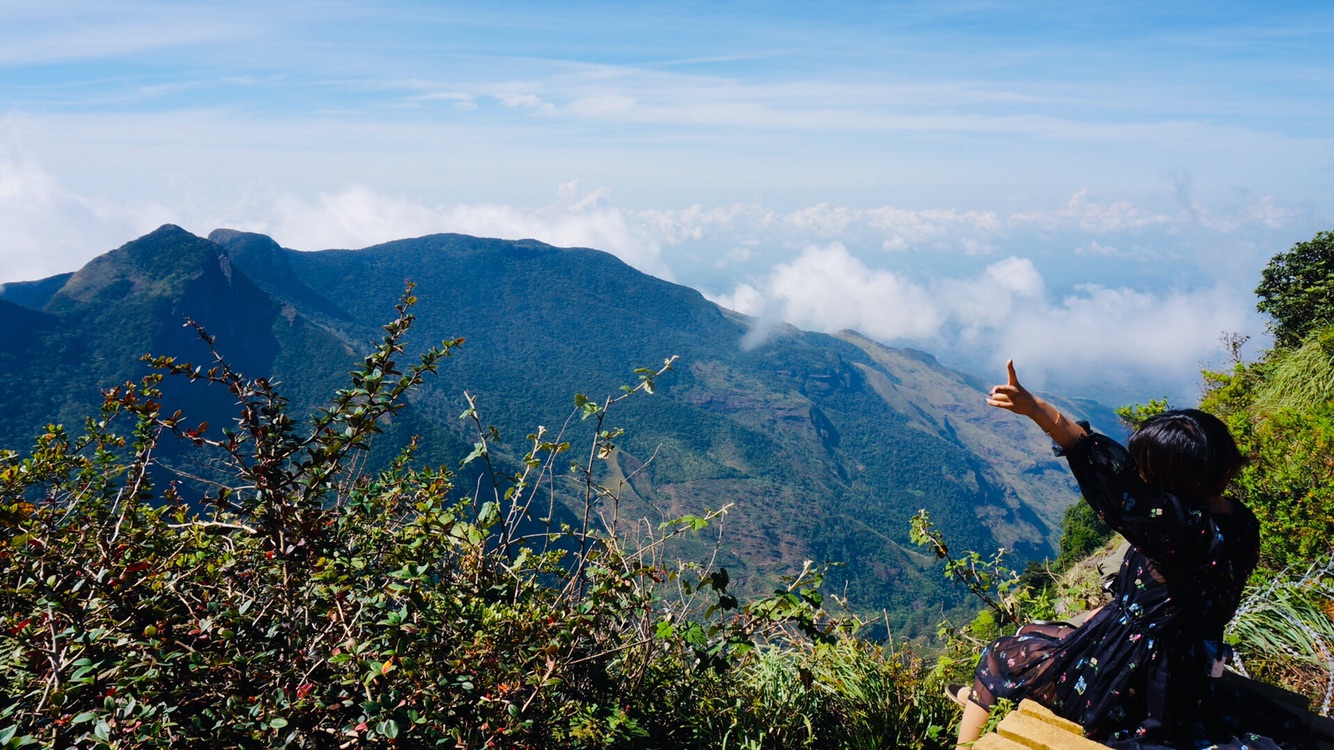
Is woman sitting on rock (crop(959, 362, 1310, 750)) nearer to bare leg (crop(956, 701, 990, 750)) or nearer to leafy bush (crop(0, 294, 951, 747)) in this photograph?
bare leg (crop(956, 701, 990, 750))

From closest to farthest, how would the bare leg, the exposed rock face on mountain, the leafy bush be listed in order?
the leafy bush < the bare leg < the exposed rock face on mountain

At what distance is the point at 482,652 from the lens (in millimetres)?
2820

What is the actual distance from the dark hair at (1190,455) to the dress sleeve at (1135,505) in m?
0.08

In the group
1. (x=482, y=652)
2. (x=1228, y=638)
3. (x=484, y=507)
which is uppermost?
(x=484, y=507)

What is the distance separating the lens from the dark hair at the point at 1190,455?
2.66m

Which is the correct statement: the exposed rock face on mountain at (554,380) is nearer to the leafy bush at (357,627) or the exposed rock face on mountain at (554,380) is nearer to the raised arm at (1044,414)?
the leafy bush at (357,627)

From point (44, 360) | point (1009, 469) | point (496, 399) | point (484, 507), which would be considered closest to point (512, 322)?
point (496, 399)

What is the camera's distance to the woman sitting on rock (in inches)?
104

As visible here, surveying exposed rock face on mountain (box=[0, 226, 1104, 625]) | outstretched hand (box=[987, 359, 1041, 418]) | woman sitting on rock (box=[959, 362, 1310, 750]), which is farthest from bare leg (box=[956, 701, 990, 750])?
exposed rock face on mountain (box=[0, 226, 1104, 625])

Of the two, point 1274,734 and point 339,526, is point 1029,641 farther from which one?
point 339,526

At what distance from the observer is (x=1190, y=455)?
267cm

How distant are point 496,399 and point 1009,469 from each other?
456 ft

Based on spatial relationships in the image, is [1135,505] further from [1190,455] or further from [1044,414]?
[1044,414]

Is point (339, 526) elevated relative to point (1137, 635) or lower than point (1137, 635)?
elevated
